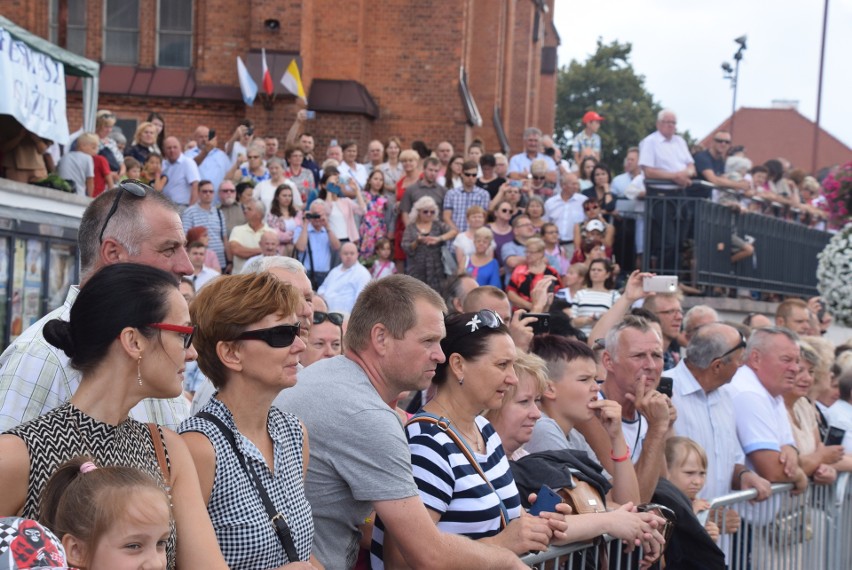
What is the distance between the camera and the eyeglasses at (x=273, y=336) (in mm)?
3951

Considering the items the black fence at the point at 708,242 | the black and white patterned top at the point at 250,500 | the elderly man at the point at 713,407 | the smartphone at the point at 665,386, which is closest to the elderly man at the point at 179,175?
the black fence at the point at 708,242

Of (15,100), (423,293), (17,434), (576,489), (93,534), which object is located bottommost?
(576,489)

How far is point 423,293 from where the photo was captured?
4.58 metres

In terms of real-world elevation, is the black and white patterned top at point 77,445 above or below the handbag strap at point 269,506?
above

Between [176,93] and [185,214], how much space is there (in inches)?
427

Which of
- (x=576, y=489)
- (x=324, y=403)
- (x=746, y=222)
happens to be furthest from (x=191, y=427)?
(x=746, y=222)

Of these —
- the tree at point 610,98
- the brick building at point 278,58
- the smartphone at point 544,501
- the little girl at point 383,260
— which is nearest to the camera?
the smartphone at point 544,501

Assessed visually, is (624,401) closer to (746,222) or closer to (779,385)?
(779,385)

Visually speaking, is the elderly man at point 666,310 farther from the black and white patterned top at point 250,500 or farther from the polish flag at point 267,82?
the polish flag at point 267,82

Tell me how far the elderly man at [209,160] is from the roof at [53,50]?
206 cm

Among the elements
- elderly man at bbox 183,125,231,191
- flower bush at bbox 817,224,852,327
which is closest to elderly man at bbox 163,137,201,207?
elderly man at bbox 183,125,231,191

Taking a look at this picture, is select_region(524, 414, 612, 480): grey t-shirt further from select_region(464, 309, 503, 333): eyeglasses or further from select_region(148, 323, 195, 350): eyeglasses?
select_region(148, 323, 195, 350): eyeglasses

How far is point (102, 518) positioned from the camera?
3076mm

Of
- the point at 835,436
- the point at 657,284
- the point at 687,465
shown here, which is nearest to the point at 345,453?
the point at 687,465
